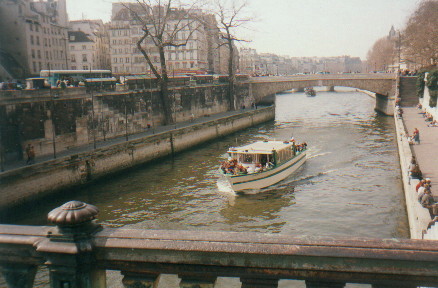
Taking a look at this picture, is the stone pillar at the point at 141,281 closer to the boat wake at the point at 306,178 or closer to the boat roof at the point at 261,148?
the boat roof at the point at 261,148

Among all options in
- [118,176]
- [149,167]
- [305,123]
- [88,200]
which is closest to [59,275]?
[88,200]

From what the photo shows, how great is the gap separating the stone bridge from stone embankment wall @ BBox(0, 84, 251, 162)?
24.0 metres

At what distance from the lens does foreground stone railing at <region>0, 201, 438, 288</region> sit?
268cm

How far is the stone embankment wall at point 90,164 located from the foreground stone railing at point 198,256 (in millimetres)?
17979

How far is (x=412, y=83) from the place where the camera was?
5869cm

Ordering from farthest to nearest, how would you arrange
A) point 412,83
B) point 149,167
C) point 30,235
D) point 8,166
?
point 412,83 < point 149,167 < point 8,166 < point 30,235

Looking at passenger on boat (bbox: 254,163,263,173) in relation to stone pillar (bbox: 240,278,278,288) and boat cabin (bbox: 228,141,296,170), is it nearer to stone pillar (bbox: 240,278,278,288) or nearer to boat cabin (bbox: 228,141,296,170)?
boat cabin (bbox: 228,141,296,170)

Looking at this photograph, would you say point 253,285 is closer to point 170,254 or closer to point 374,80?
point 170,254

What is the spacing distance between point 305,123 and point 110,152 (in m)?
33.2

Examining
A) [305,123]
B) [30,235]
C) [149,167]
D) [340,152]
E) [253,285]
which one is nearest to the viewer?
[253,285]

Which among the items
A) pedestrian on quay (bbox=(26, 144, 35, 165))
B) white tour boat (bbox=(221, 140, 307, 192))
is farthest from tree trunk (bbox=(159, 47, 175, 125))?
pedestrian on quay (bbox=(26, 144, 35, 165))

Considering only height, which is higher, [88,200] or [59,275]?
[59,275]

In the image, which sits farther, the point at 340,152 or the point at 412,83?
the point at 412,83

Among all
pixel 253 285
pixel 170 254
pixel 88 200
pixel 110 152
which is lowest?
pixel 88 200
